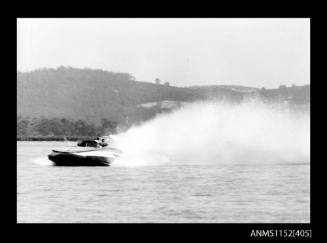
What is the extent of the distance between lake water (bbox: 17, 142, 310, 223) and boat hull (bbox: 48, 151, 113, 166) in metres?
0.53

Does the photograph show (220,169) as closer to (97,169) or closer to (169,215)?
(97,169)

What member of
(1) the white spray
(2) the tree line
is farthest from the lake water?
(2) the tree line

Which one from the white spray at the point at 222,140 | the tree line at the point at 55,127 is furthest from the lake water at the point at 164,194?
the tree line at the point at 55,127

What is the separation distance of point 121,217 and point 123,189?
293 inches

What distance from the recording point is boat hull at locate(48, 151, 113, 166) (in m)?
40.6

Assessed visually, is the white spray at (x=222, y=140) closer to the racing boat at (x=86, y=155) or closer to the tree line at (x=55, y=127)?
the racing boat at (x=86, y=155)

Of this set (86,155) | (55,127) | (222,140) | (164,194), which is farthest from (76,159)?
(55,127)

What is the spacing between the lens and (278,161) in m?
46.3

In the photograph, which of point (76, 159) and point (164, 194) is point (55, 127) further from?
point (164, 194)

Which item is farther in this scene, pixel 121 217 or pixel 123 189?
pixel 123 189

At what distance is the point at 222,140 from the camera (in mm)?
52406

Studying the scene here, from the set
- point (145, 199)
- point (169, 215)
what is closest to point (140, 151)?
point (145, 199)

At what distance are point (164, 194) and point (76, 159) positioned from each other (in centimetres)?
1392
